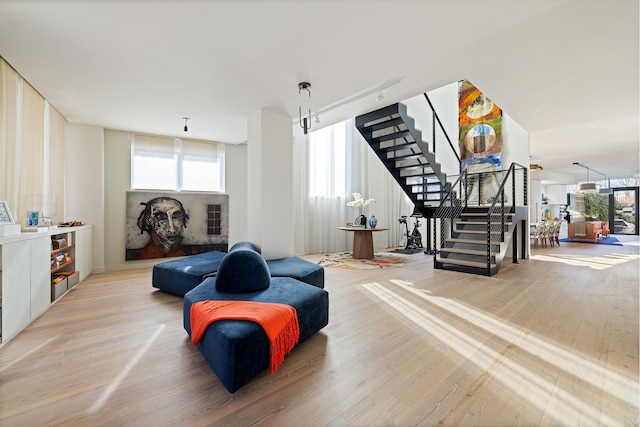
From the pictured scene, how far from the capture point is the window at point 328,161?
23.8 feet

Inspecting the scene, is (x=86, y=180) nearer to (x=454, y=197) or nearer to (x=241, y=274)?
(x=241, y=274)

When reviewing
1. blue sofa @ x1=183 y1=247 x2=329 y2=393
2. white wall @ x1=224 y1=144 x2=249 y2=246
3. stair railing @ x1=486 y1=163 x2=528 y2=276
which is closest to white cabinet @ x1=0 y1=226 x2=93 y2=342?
blue sofa @ x1=183 y1=247 x2=329 y2=393

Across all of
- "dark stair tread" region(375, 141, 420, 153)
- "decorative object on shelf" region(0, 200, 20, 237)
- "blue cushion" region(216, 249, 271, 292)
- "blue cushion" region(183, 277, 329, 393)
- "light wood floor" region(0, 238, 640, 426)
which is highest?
"dark stair tread" region(375, 141, 420, 153)

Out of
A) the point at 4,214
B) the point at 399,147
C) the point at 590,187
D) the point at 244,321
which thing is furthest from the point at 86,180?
the point at 590,187

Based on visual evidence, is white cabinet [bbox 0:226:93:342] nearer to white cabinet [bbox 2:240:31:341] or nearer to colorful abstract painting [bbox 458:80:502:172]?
white cabinet [bbox 2:240:31:341]

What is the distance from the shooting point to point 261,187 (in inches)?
162

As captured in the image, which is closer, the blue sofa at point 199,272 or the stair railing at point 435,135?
A: the blue sofa at point 199,272

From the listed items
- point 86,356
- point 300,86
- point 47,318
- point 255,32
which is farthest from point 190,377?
point 300,86

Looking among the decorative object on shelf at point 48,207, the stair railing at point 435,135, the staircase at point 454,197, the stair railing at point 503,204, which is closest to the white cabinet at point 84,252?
the decorative object on shelf at point 48,207

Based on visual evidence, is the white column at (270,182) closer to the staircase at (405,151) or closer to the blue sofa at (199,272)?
the blue sofa at (199,272)

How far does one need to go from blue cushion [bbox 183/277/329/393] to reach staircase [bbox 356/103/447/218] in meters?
4.02

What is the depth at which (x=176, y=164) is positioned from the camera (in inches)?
222

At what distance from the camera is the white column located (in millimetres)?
4141

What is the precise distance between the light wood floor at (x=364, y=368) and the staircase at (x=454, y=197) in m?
1.69
